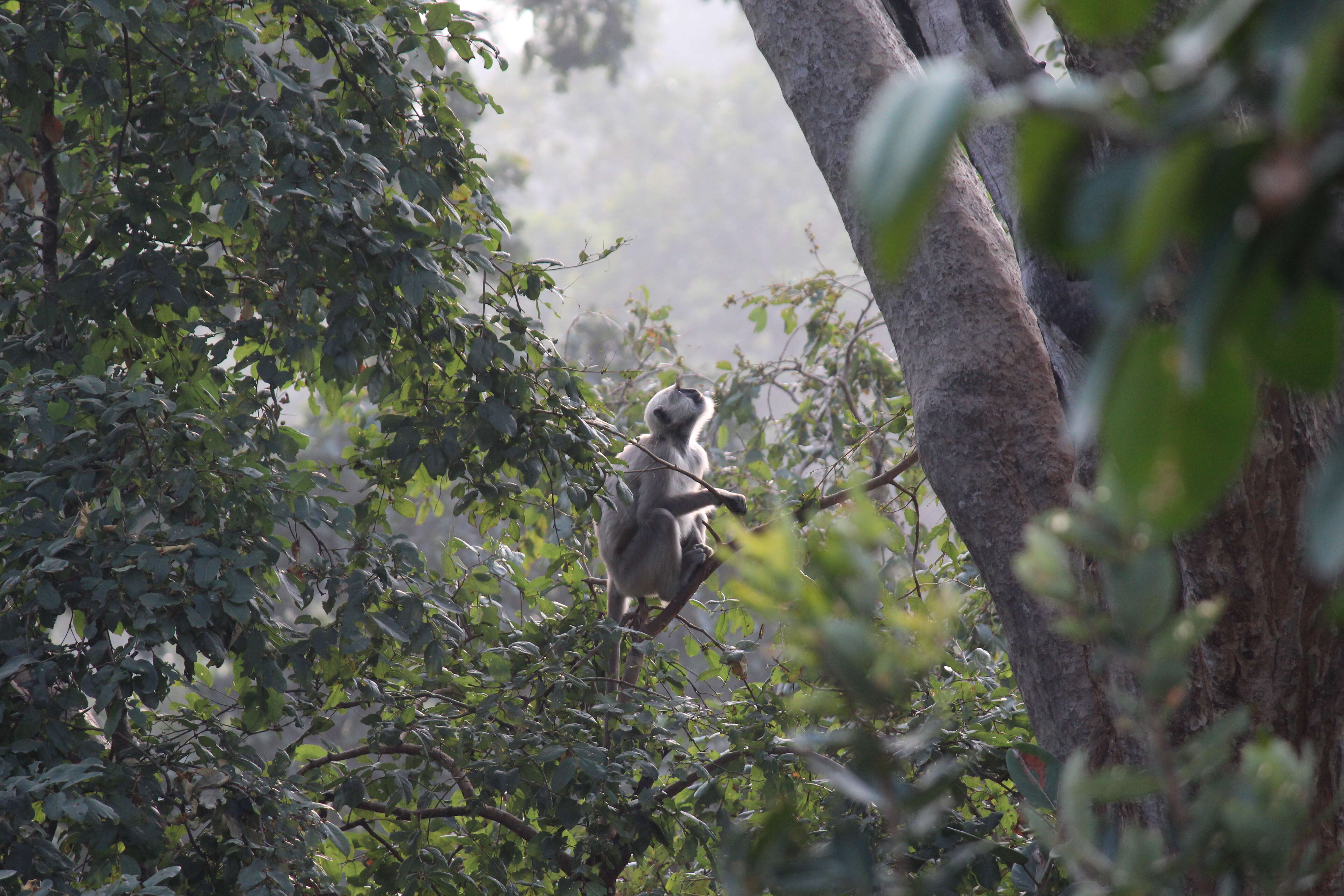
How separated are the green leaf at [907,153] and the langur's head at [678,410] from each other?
5.80 m

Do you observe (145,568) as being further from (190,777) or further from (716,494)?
(716,494)

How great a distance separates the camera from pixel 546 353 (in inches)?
129

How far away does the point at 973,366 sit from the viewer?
233cm

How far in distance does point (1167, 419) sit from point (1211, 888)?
0.33 m

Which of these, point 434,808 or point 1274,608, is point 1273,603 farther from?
point 434,808

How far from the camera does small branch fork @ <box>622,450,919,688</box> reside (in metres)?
3.70

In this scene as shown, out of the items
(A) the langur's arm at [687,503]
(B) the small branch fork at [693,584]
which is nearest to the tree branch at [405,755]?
(B) the small branch fork at [693,584]

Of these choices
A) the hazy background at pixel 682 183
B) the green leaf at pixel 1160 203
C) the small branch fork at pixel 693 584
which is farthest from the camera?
the hazy background at pixel 682 183

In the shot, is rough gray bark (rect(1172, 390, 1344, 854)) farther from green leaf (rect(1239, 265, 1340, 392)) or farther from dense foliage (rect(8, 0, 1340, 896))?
green leaf (rect(1239, 265, 1340, 392))

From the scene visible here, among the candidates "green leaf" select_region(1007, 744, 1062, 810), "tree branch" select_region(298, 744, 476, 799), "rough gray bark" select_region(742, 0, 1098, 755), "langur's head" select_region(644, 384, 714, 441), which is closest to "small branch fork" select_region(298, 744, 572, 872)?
"tree branch" select_region(298, 744, 476, 799)

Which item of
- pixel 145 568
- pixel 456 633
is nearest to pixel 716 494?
pixel 456 633

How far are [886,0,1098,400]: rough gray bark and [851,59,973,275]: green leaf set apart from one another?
1230 millimetres

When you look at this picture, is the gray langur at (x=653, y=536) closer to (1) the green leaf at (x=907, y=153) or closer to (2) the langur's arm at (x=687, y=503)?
(2) the langur's arm at (x=687, y=503)

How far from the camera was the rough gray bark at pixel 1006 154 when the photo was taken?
76.2 inches
